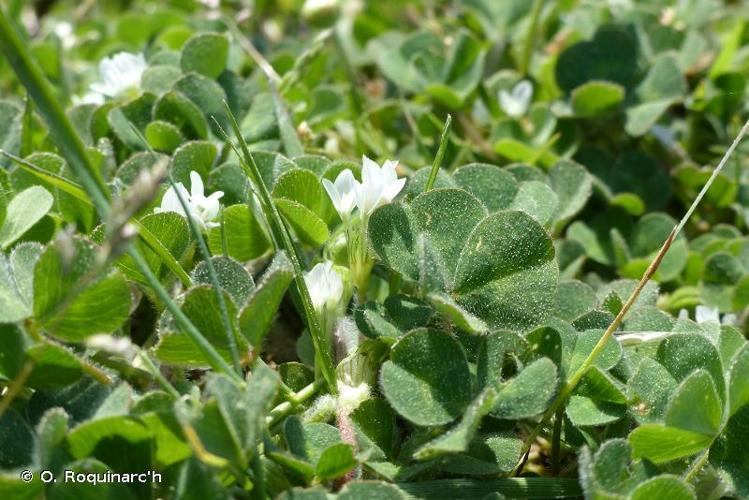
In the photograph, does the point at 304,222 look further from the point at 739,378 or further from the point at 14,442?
the point at 739,378

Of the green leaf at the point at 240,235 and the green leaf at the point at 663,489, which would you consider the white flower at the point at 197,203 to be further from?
the green leaf at the point at 663,489

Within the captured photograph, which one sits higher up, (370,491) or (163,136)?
(163,136)

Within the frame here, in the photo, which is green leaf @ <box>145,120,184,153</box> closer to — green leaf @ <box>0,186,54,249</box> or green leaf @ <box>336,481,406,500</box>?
green leaf @ <box>0,186,54,249</box>

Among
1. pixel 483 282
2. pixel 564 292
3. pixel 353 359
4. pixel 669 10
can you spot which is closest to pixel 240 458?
pixel 353 359

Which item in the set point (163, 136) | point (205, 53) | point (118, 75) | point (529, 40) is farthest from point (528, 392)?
Result: point (529, 40)

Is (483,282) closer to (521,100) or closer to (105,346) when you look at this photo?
(105,346)

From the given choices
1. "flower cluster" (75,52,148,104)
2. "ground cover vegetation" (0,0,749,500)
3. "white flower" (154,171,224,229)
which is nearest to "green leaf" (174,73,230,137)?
"ground cover vegetation" (0,0,749,500)
